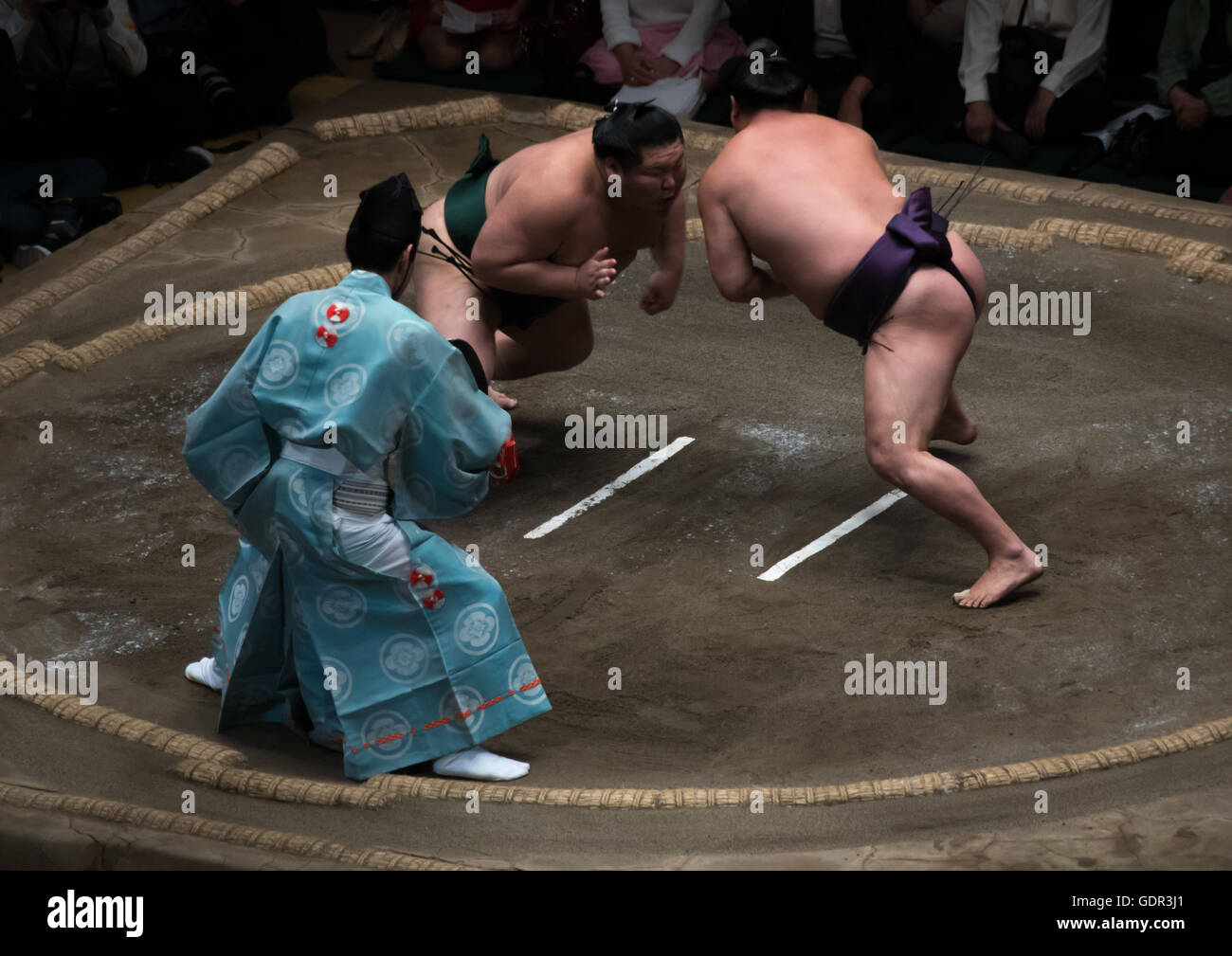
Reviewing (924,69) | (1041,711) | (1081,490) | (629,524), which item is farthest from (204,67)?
(1041,711)

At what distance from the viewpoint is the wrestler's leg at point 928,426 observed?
295 cm

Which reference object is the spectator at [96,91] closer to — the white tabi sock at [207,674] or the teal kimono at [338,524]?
the white tabi sock at [207,674]

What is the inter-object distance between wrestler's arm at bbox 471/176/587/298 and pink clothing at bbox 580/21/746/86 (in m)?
2.08

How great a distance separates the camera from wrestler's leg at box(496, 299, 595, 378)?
11.7 feet

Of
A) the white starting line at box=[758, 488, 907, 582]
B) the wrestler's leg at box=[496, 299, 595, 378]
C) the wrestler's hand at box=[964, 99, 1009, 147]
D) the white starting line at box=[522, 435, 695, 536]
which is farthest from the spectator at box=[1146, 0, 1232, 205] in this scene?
the wrestler's leg at box=[496, 299, 595, 378]

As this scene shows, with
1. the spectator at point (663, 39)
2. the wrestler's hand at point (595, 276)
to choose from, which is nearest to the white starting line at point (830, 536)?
the wrestler's hand at point (595, 276)

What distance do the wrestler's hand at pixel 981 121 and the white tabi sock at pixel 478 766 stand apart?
115 inches

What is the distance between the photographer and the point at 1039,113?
4805 millimetres

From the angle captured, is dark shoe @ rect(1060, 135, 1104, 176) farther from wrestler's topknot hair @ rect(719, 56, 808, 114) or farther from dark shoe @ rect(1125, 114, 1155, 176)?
wrestler's topknot hair @ rect(719, 56, 808, 114)

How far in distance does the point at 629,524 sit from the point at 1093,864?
1466 millimetres

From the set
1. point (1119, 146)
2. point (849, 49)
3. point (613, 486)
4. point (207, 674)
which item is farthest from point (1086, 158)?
point (207, 674)

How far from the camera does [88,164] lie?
484 centimetres

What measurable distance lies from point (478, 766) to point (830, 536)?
3.36 ft

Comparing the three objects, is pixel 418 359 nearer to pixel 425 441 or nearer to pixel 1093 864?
pixel 425 441
